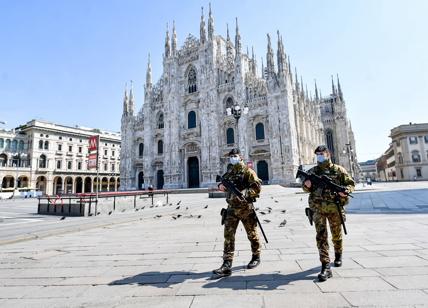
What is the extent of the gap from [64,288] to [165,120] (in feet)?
112

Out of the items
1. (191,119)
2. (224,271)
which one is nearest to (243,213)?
(224,271)

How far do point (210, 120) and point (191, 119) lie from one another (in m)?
4.15

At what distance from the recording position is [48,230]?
691 centimetres

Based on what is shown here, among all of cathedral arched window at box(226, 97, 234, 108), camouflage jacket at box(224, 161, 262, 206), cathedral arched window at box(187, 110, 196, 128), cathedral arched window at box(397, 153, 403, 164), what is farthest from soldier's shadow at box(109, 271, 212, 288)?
cathedral arched window at box(397, 153, 403, 164)

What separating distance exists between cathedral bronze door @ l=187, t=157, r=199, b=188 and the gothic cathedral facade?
136 mm

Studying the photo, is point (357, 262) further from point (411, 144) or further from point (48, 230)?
point (411, 144)

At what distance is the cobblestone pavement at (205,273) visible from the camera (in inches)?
98.5

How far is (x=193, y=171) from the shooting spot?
3491 centimetres

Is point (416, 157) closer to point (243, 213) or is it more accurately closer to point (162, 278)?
point (243, 213)

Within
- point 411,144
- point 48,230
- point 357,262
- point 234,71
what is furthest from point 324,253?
point 411,144

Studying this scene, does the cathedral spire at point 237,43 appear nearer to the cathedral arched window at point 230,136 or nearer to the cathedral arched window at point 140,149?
the cathedral arched window at point 230,136

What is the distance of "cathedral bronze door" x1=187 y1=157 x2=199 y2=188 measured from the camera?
34.7 metres

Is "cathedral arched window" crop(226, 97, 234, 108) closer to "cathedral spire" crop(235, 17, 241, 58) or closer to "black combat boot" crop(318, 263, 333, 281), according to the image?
"cathedral spire" crop(235, 17, 241, 58)

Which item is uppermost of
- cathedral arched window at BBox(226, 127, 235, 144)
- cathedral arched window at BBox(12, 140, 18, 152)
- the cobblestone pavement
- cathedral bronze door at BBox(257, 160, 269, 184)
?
cathedral arched window at BBox(12, 140, 18, 152)
